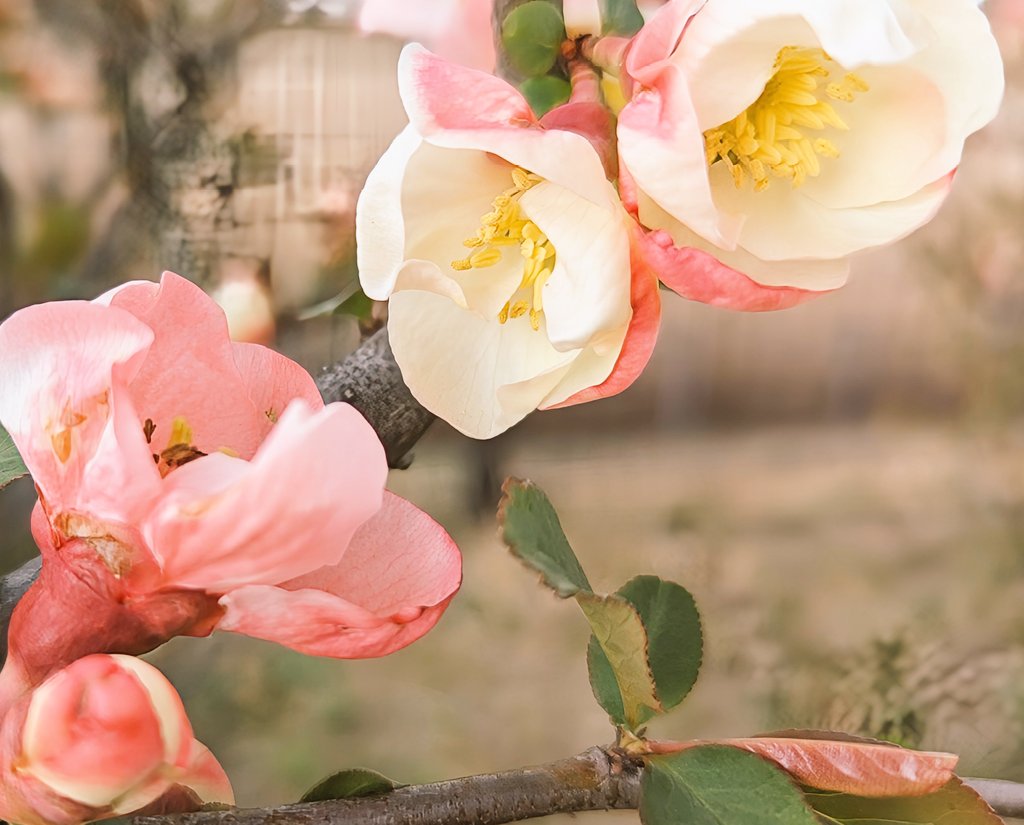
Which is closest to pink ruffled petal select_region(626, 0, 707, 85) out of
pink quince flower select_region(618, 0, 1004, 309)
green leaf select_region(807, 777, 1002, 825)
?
pink quince flower select_region(618, 0, 1004, 309)

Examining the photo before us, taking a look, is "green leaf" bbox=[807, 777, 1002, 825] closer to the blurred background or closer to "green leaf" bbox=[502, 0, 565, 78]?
"green leaf" bbox=[502, 0, 565, 78]

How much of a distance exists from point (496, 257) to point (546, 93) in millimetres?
45

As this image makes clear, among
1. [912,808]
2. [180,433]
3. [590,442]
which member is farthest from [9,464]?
[590,442]

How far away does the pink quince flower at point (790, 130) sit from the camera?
0.12m

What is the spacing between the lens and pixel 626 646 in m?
0.14

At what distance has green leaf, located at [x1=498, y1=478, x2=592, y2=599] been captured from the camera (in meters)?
0.13

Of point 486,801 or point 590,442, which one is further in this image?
point 590,442

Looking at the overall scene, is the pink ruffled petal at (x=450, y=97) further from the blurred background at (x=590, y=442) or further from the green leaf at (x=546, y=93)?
the blurred background at (x=590, y=442)

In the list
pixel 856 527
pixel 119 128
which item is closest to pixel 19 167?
pixel 119 128

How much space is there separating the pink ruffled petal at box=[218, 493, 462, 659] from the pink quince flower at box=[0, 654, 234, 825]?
1 centimetres

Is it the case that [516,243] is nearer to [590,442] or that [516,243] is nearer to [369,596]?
[369,596]

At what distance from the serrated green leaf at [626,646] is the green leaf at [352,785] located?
0.03m

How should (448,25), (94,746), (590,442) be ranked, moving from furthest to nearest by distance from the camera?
(590,442)
(448,25)
(94,746)

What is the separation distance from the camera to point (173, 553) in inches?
4.4
